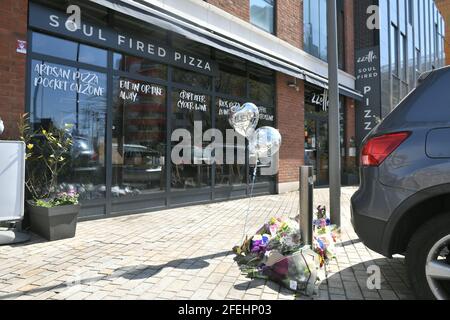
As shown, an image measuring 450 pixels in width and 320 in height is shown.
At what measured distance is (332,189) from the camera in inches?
217

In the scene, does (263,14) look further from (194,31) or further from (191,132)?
(191,132)

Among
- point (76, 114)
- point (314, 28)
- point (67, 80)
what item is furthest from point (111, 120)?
point (314, 28)

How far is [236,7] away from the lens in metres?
9.22

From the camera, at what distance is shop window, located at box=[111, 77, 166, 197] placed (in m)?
6.94

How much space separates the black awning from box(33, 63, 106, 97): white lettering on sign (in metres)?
1.20

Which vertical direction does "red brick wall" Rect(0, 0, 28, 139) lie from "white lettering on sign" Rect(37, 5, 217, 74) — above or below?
below

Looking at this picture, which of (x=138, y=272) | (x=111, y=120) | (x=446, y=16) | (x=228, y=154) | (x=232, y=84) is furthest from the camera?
(x=446, y=16)

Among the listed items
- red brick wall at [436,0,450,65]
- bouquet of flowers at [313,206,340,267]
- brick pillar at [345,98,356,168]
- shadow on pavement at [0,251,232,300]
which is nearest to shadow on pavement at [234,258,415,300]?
bouquet of flowers at [313,206,340,267]

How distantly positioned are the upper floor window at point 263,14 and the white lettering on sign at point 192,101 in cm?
279

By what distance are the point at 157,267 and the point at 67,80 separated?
3629 millimetres

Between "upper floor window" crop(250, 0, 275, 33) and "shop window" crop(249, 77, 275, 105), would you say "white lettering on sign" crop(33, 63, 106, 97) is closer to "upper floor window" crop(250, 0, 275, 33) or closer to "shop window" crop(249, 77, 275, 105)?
"shop window" crop(249, 77, 275, 105)

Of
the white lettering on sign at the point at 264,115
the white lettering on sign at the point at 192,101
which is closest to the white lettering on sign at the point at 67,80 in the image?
the white lettering on sign at the point at 192,101
